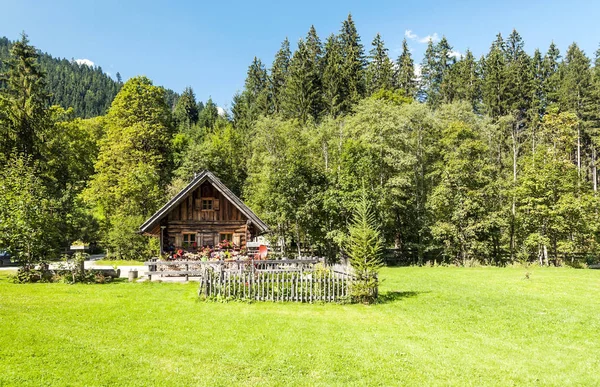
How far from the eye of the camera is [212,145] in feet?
177

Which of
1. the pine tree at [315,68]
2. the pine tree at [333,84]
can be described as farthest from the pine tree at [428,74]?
the pine tree at [315,68]

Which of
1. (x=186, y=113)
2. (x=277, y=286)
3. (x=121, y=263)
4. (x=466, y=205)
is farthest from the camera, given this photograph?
(x=186, y=113)

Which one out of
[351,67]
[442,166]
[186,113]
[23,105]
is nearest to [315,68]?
[351,67]

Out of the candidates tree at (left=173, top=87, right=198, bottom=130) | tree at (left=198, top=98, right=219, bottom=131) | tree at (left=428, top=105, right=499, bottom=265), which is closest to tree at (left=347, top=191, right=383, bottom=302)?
tree at (left=428, top=105, right=499, bottom=265)

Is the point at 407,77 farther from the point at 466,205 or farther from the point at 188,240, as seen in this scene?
the point at 188,240

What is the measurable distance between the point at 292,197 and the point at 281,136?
1556 centimetres

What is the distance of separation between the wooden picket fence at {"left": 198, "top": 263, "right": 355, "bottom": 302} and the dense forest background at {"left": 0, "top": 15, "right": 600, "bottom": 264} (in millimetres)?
12607

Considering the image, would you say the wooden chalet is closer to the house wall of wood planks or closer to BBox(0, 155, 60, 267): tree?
the house wall of wood planks

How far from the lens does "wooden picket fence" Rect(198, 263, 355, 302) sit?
16.4 meters

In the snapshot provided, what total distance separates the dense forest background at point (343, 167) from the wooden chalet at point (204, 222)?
20.4 ft

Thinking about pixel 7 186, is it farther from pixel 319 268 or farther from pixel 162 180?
pixel 162 180

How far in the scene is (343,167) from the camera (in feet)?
120

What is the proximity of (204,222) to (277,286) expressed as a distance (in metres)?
11.7

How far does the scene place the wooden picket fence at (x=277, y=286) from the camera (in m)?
16.4
